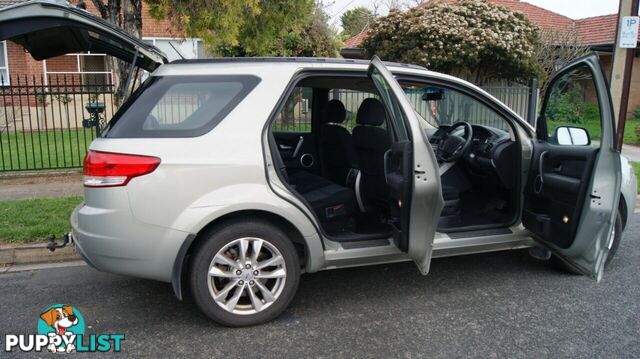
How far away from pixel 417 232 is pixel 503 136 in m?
1.74

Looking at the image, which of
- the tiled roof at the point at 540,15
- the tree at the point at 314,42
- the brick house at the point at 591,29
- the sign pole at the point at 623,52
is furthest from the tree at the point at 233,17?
the tiled roof at the point at 540,15

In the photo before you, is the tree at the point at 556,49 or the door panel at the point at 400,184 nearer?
the door panel at the point at 400,184

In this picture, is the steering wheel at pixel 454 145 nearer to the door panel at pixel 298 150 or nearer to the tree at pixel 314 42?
the door panel at pixel 298 150

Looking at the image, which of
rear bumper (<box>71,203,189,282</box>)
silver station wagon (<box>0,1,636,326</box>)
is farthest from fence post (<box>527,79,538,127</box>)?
rear bumper (<box>71,203,189,282</box>)

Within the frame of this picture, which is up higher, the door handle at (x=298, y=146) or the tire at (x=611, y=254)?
the door handle at (x=298, y=146)

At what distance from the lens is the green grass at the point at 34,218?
5.23 m

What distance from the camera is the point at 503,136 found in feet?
15.7

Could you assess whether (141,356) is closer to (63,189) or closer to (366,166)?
(366,166)

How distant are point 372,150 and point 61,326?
2.75m

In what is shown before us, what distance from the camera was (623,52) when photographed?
8039 mm

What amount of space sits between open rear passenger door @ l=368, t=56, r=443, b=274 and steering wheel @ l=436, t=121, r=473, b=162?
117 cm

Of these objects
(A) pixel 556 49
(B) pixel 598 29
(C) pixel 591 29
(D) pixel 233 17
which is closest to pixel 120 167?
(D) pixel 233 17

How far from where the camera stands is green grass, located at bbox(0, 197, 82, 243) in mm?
5230

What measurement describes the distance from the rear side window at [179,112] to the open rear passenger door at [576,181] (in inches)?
93.7
